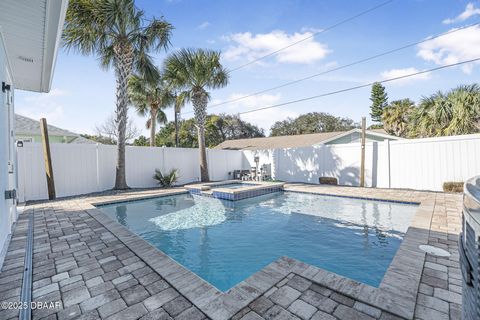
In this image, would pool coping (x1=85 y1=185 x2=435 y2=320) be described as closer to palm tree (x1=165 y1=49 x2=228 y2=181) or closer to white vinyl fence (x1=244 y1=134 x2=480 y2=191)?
white vinyl fence (x1=244 y1=134 x2=480 y2=191)

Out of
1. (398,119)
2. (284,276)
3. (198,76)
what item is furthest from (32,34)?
(398,119)

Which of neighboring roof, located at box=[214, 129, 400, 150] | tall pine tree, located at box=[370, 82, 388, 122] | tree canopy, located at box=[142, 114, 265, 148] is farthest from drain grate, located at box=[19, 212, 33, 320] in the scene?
tall pine tree, located at box=[370, 82, 388, 122]

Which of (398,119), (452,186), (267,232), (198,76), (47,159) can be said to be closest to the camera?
(267,232)

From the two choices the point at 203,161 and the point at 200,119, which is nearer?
the point at 203,161

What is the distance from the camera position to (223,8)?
34.3 feet

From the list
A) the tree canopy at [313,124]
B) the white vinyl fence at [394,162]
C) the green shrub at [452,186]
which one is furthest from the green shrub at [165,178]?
the tree canopy at [313,124]

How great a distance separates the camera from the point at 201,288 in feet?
8.24

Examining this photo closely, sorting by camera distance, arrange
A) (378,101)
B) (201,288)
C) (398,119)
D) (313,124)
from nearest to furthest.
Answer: (201,288) → (398,119) → (378,101) → (313,124)

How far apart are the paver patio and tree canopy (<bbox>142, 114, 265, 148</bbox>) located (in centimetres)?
2377

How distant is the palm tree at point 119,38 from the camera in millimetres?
8742

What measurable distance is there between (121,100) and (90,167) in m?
3.10

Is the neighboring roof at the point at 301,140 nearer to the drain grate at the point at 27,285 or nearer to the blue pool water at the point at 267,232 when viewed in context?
the blue pool water at the point at 267,232

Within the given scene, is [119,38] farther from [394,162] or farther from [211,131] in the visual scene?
[211,131]

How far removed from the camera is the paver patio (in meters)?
2.13
